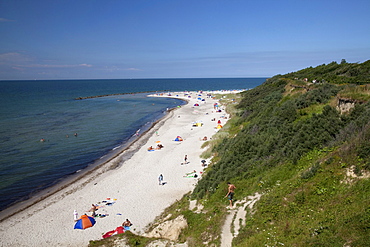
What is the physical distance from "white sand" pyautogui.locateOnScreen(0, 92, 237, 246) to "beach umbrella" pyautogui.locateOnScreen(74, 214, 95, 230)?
0.91 ft

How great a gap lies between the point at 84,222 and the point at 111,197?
165 inches

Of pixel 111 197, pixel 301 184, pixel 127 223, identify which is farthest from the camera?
pixel 111 197

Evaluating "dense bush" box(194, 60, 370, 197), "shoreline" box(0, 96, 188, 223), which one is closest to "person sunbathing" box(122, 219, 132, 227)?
"dense bush" box(194, 60, 370, 197)

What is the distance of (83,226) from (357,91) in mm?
20558

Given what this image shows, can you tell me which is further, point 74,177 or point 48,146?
point 48,146

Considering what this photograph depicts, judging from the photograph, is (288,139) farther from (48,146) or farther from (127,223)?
(48,146)

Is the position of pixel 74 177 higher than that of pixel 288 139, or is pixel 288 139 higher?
pixel 288 139

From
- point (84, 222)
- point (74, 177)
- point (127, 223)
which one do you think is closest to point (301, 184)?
point (127, 223)

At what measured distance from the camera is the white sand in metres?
16.4

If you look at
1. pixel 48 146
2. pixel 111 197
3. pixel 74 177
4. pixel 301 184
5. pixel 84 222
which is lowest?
pixel 84 222

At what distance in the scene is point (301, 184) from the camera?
454 inches

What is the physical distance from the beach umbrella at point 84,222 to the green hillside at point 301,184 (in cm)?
565

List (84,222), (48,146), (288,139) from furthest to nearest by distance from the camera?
(48,146)
(84,222)
(288,139)

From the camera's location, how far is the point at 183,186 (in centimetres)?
2191
